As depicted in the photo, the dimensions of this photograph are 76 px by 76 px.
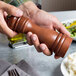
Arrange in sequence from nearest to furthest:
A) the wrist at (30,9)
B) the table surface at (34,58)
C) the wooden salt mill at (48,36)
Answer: the wooden salt mill at (48,36)
the table surface at (34,58)
the wrist at (30,9)

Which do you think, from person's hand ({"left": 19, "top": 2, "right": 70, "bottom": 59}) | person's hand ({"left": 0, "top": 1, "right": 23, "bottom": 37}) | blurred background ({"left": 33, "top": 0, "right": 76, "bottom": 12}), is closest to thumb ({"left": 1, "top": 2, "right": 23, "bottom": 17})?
person's hand ({"left": 0, "top": 1, "right": 23, "bottom": 37})

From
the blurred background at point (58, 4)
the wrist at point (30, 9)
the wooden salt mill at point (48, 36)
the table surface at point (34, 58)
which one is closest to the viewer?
the wooden salt mill at point (48, 36)

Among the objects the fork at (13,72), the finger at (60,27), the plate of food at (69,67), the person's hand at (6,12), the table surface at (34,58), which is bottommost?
the table surface at (34,58)

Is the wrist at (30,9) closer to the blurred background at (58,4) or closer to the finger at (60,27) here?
the finger at (60,27)

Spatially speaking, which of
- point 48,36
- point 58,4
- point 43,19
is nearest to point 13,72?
point 48,36

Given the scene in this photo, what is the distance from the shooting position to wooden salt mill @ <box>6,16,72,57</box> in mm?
642

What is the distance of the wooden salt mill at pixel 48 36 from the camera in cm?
64

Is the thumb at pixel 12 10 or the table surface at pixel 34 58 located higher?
the thumb at pixel 12 10

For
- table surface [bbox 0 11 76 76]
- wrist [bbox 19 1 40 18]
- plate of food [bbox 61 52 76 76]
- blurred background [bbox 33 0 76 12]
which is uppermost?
wrist [bbox 19 1 40 18]

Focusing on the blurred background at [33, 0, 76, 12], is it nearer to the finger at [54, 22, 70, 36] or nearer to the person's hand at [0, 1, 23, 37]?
the finger at [54, 22, 70, 36]

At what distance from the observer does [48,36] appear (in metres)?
0.66

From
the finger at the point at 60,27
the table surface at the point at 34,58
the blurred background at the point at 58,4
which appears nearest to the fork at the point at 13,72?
the table surface at the point at 34,58

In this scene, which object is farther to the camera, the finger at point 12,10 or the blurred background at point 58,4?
the blurred background at point 58,4

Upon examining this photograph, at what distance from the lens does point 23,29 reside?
0.67m
